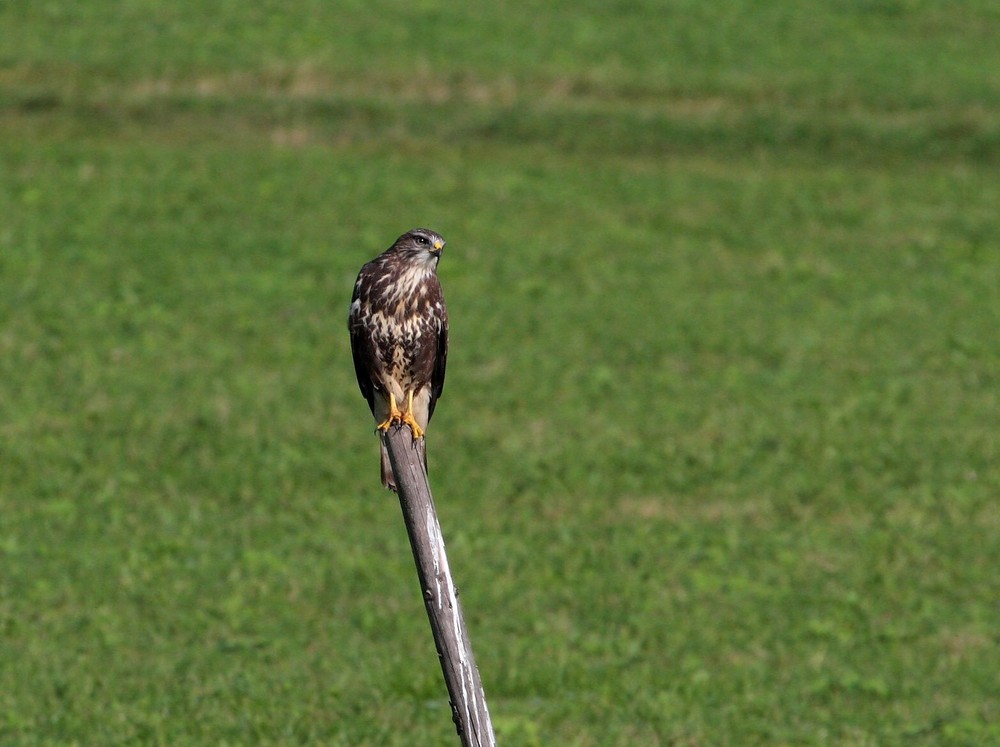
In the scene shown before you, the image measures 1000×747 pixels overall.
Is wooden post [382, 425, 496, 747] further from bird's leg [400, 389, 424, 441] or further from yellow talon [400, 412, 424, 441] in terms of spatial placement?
bird's leg [400, 389, 424, 441]

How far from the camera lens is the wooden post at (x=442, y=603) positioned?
542 centimetres

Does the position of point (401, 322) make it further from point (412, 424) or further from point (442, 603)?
point (442, 603)

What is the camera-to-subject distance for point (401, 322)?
6.82 metres

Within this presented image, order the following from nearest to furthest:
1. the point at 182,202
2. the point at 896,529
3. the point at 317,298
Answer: the point at 896,529 < the point at 317,298 < the point at 182,202

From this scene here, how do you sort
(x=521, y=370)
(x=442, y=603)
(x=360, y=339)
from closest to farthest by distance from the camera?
1. (x=442, y=603)
2. (x=360, y=339)
3. (x=521, y=370)

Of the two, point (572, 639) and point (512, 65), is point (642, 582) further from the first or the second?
point (512, 65)

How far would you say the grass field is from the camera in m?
9.80

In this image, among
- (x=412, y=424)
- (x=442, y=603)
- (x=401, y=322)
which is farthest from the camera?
(x=401, y=322)

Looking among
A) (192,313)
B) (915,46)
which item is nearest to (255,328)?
(192,313)

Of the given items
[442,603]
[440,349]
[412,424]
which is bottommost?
[442,603]

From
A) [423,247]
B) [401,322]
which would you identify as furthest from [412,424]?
[423,247]

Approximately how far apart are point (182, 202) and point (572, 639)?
11.7 metres

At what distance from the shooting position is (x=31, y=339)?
52.3ft

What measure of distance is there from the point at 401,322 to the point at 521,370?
9113 millimetres
